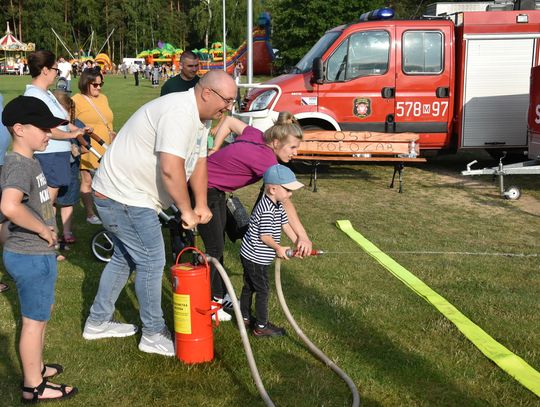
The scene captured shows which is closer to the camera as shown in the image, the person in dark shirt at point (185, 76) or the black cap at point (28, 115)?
the black cap at point (28, 115)

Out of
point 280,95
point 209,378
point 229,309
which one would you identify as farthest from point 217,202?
point 280,95

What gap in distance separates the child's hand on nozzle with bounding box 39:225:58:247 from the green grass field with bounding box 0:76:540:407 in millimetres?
990

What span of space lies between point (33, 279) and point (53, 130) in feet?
7.60

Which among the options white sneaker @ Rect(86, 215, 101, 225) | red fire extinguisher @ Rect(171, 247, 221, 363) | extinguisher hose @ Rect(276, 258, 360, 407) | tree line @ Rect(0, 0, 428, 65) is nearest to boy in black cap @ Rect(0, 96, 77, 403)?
red fire extinguisher @ Rect(171, 247, 221, 363)

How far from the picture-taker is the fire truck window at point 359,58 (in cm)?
1062

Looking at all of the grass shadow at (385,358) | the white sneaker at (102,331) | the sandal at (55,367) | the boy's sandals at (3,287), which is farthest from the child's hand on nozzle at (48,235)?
the boy's sandals at (3,287)

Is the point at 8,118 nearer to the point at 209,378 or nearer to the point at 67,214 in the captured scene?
the point at 209,378

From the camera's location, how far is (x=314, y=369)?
3.92 m

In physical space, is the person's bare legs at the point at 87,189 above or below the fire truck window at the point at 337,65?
below

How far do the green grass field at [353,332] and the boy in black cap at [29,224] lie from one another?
0.54 m

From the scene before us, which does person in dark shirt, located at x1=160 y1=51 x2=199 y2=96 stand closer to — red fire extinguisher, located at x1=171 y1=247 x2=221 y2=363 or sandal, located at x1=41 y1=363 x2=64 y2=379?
red fire extinguisher, located at x1=171 y1=247 x2=221 y2=363

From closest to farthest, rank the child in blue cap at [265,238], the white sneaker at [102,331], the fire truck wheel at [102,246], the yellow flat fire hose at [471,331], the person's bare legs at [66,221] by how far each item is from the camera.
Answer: the yellow flat fire hose at [471,331] < the child in blue cap at [265,238] < the white sneaker at [102,331] < the fire truck wheel at [102,246] < the person's bare legs at [66,221]

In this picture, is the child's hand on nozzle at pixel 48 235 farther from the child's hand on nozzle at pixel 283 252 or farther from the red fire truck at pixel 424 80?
the red fire truck at pixel 424 80

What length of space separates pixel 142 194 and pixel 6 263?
2.97ft
